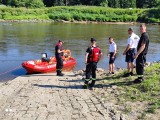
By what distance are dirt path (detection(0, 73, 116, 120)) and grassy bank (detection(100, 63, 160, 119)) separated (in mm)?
740

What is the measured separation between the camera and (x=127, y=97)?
10055mm

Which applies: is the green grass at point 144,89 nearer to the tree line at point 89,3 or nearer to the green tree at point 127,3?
the tree line at point 89,3

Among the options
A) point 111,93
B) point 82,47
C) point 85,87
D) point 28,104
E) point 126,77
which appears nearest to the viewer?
point 28,104

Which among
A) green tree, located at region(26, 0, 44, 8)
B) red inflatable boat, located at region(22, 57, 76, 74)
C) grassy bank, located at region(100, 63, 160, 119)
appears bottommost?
red inflatable boat, located at region(22, 57, 76, 74)

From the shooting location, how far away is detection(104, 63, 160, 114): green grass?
946 cm

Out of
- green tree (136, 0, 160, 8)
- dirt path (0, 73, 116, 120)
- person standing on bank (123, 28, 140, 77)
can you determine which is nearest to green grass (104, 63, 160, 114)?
person standing on bank (123, 28, 140, 77)

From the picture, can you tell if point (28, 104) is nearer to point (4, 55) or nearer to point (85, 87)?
point (85, 87)

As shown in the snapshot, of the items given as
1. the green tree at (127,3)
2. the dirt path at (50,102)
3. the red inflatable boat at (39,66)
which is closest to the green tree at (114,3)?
the green tree at (127,3)

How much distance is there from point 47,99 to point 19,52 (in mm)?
15581

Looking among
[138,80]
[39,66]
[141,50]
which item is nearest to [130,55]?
[138,80]

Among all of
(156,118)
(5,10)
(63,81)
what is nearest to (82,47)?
(63,81)

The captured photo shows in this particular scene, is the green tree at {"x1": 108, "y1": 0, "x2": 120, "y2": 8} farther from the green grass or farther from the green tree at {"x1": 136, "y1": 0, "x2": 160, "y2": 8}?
the green grass

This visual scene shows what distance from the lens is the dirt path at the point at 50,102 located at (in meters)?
8.82

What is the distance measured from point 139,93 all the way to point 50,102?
280cm
